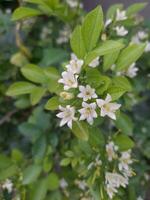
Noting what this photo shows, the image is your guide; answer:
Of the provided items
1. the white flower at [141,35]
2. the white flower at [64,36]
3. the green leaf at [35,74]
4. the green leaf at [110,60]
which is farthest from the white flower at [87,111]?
the white flower at [64,36]

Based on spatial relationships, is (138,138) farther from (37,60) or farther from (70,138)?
(37,60)

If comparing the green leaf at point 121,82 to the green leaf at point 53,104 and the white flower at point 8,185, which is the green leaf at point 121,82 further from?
the white flower at point 8,185

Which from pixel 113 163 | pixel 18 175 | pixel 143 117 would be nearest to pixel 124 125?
pixel 113 163

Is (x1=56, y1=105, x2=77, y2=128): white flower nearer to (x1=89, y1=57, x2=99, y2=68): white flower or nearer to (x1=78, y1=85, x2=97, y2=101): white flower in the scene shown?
(x1=78, y1=85, x2=97, y2=101): white flower

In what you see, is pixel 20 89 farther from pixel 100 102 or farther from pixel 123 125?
pixel 100 102

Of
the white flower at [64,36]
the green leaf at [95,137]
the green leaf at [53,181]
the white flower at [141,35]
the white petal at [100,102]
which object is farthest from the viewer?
the white flower at [64,36]

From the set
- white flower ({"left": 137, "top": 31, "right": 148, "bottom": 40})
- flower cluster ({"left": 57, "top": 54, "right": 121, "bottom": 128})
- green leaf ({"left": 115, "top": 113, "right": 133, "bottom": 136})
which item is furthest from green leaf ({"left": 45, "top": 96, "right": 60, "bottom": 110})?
white flower ({"left": 137, "top": 31, "right": 148, "bottom": 40})
